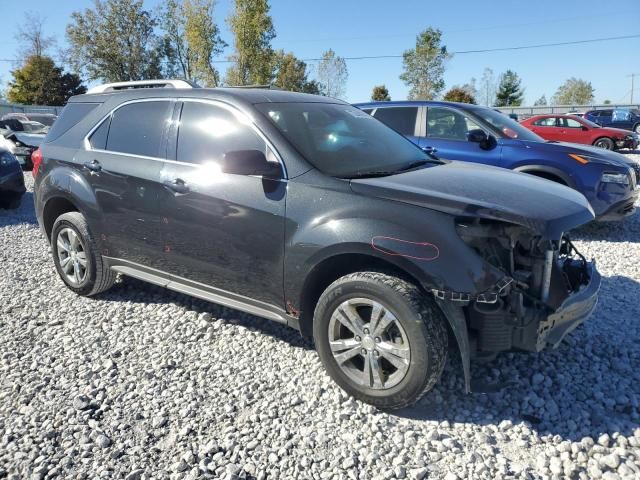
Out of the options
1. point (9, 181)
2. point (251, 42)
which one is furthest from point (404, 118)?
point (251, 42)

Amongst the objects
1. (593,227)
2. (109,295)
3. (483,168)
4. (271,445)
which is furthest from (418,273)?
(593,227)

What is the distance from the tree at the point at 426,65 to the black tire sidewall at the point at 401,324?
4243cm

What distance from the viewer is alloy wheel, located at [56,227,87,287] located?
4.34m

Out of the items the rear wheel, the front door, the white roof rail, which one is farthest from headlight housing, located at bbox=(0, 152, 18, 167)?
the front door

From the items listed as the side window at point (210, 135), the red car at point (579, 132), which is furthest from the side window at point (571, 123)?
the side window at point (210, 135)

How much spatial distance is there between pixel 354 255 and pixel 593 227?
557 cm

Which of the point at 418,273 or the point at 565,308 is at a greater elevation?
the point at 418,273

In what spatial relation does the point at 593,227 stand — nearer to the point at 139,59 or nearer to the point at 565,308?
the point at 565,308

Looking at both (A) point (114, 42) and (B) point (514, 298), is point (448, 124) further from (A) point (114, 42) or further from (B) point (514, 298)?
(A) point (114, 42)

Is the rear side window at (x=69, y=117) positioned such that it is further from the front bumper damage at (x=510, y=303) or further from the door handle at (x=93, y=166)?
the front bumper damage at (x=510, y=303)

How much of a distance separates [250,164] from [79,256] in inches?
→ 90.6

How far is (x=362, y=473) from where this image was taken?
2318 mm

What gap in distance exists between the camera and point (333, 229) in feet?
9.05

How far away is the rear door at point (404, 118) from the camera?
7.00 metres
